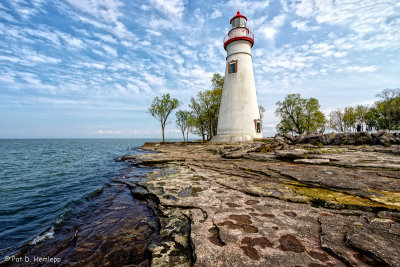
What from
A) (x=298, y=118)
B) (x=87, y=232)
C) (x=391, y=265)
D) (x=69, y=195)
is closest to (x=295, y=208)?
(x=391, y=265)

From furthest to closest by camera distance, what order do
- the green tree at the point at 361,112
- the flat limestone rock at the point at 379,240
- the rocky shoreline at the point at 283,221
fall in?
the green tree at the point at 361,112 < the rocky shoreline at the point at 283,221 < the flat limestone rock at the point at 379,240

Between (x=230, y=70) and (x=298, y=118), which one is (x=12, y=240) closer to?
(x=230, y=70)

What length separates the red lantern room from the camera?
80.6ft

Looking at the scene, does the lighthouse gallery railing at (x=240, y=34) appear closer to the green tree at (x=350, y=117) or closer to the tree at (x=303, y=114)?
the tree at (x=303, y=114)

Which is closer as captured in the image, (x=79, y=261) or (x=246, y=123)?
(x=79, y=261)

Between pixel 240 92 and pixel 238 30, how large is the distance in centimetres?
881

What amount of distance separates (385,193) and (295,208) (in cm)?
239

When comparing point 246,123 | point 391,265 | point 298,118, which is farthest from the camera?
point 298,118

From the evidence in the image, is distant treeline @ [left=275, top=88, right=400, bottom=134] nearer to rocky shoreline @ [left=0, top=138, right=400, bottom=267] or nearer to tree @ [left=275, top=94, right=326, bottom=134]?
tree @ [left=275, top=94, right=326, bottom=134]

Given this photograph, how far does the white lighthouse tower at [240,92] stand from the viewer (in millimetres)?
24250

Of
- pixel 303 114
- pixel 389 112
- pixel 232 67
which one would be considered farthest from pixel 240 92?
pixel 389 112

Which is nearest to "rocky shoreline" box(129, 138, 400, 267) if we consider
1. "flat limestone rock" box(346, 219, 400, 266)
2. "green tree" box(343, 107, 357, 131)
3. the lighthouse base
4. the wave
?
"flat limestone rock" box(346, 219, 400, 266)

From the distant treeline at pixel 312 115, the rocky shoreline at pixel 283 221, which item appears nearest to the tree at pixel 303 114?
the distant treeline at pixel 312 115

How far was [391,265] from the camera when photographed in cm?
189
